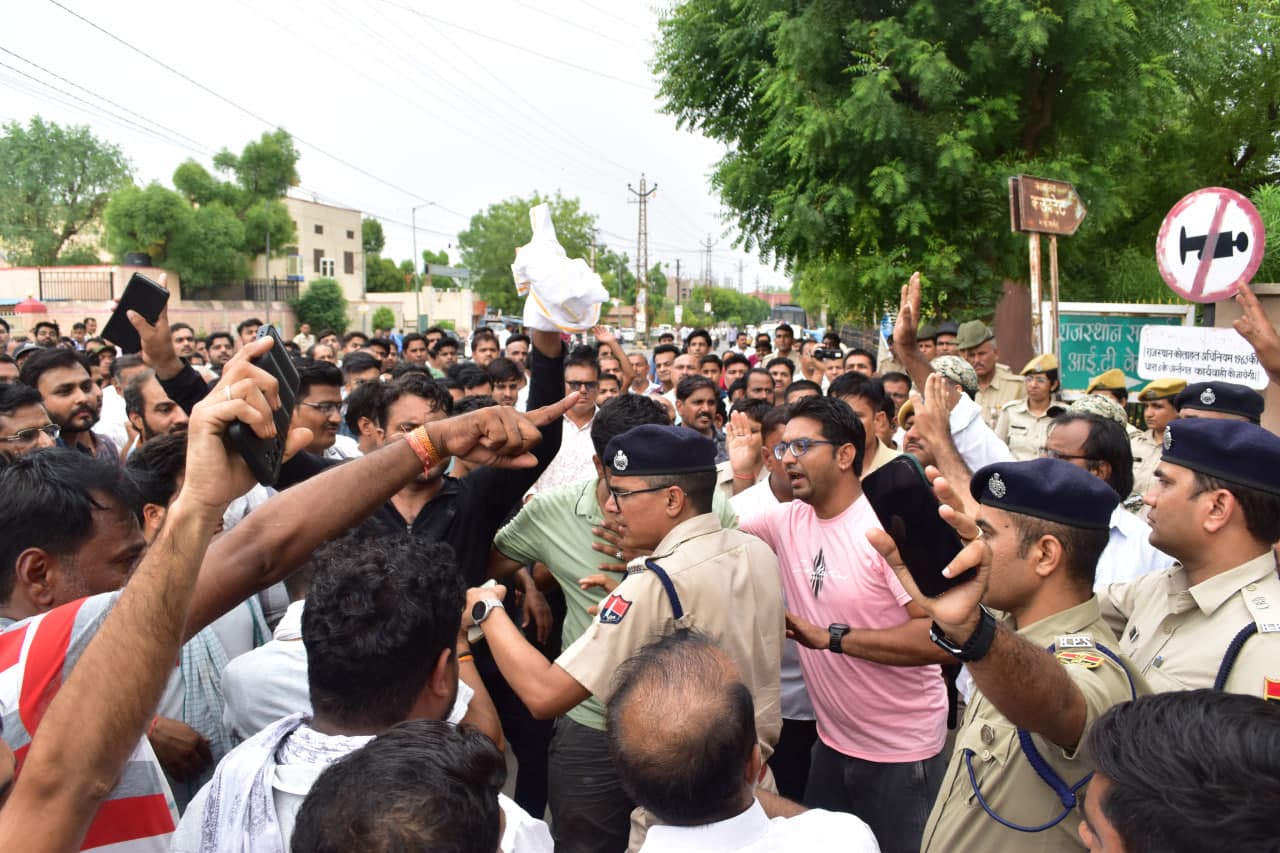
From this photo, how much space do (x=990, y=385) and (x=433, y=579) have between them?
300 inches

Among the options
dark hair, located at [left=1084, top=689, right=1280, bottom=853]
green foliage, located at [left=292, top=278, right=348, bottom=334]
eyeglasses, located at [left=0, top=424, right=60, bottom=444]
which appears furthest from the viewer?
green foliage, located at [left=292, top=278, right=348, bottom=334]

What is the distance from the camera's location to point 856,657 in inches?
122

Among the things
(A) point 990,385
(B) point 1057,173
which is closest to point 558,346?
(A) point 990,385

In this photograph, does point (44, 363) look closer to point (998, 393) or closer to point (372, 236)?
point (998, 393)

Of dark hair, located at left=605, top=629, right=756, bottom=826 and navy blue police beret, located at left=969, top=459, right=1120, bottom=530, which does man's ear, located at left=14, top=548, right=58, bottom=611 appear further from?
navy blue police beret, located at left=969, top=459, right=1120, bottom=530

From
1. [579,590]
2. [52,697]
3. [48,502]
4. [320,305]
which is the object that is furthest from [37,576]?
[320,305]

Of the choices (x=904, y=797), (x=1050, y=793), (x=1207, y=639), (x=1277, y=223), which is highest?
(x=1277, y=223)

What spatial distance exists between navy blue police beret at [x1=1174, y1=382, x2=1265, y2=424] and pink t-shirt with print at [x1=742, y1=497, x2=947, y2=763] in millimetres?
1886

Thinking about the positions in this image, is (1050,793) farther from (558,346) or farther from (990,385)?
(990,385)

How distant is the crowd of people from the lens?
1351mm

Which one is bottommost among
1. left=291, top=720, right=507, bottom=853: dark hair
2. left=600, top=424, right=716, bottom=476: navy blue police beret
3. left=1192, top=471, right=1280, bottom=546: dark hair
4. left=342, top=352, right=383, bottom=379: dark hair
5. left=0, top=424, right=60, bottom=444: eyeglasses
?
left=291, top=720, right=507, bottom=853: dark hair

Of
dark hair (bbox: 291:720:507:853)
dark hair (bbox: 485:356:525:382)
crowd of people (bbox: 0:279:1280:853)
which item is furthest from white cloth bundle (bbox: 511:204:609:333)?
dark hair (bbox: 485:356:525:382)

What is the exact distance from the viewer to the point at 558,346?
10.7ft

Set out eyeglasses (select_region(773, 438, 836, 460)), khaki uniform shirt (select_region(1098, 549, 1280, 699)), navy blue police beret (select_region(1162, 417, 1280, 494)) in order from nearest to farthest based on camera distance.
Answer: khaki uniform shirt (select_region(1098, 549, 1280, 699)) → navy blue police beret (select_region(1162, 417, 1280, 494)) → eyeglasses (select_region(773, 438, 836, 460))
